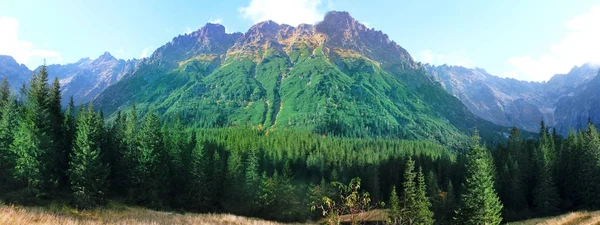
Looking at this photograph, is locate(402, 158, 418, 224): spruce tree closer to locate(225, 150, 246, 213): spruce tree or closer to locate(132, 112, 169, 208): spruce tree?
locate(225, 150, 246, 213): spruce tree

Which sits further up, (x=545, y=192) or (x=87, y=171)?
(x=87, y=171)

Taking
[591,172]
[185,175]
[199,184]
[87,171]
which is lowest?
[199,184]

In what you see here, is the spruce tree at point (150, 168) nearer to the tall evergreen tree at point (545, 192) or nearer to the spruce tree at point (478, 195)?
the spruce tree at point (478, 195)

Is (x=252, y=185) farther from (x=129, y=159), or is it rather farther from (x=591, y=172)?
(x=591, y=172)

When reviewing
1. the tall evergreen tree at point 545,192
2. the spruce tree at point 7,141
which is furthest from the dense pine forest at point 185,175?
the tall evergreen tree at point 545,192

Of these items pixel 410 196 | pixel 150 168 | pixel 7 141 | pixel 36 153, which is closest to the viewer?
pixel 36 153

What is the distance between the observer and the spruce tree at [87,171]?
56116 millimetres

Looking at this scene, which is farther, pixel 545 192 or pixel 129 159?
pixel 545 192

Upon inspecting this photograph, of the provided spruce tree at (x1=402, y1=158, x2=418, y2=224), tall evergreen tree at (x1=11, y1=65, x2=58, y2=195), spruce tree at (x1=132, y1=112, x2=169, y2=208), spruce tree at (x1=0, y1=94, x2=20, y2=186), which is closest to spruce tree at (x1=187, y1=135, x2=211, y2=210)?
spruce tree at (x1=132, y1=112, x2=169, y2=208)

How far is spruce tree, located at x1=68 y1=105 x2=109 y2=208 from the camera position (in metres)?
56.1

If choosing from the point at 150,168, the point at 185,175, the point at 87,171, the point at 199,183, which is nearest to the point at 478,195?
the point at 199,183

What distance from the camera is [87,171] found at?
57.3 meters

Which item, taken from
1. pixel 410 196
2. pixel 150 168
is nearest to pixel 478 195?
pixel 410 196

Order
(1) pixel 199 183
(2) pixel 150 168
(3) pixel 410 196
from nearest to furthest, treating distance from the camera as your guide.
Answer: (3) pixel 410 196 < (2) pixel 150 168 < (1) pixel 199 183
